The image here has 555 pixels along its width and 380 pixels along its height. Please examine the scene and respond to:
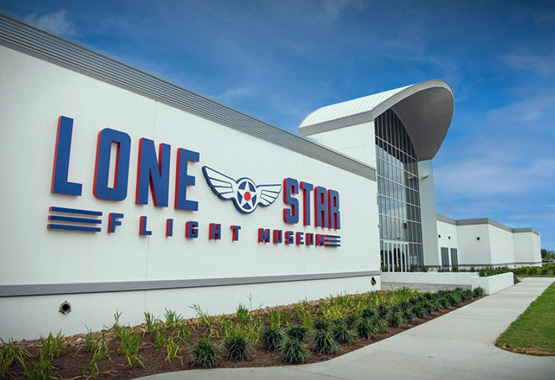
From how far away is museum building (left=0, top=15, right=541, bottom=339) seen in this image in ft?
25.3

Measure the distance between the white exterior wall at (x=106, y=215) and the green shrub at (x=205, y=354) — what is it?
10.6 feet

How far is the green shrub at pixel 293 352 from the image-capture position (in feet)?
21.9

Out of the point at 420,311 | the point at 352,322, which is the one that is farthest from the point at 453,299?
the point at 352,322

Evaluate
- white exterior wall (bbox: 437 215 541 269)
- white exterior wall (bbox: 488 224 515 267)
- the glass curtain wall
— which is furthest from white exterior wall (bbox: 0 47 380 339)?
white exterior wall (bbox: 488 224 515 267)

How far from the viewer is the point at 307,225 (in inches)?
619

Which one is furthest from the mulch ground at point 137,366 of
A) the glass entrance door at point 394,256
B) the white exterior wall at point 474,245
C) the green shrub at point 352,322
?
the white exterior wall at point 474,245

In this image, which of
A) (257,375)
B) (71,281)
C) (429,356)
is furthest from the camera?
(71,281)

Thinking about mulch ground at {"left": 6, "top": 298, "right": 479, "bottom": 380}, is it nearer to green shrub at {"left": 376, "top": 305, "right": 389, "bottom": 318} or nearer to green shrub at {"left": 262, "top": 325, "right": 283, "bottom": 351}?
green shrub at {"left": 262, "top": 325, "right": 283, "bottom": 351}

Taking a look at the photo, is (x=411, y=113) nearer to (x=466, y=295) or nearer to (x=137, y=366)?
(x=466, y=295)

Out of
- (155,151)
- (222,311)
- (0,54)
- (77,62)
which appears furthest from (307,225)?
(0,54)

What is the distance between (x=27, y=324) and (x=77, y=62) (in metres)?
5.47

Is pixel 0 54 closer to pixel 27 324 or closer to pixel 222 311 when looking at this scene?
pixel 27 324

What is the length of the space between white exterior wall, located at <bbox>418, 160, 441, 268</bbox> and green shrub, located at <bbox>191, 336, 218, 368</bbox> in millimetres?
31822

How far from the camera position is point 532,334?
28.8ft
